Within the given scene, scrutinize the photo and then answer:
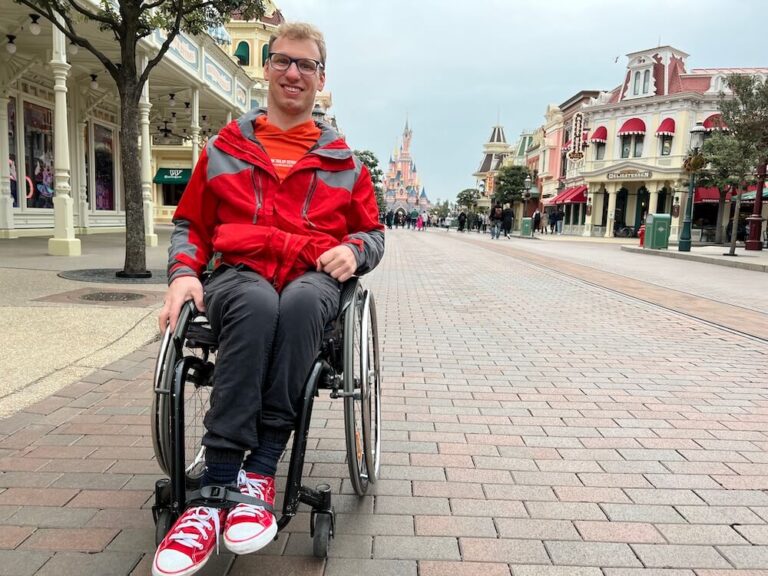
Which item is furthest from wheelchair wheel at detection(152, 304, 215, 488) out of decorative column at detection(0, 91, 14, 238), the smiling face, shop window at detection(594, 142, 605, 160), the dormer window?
shop window at detection(594, 142, 605, 160)

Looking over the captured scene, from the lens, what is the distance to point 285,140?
2393 millimetres

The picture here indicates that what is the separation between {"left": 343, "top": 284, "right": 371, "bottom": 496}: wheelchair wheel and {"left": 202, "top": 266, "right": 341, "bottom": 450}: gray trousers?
109 millimetres

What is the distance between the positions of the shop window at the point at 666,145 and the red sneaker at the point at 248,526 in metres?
42.1

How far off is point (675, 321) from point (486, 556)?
593 cm

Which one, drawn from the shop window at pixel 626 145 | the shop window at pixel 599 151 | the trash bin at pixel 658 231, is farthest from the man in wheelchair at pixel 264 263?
the shop window at pixel 599 151

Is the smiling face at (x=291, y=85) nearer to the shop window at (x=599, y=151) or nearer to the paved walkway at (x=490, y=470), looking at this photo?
the paved walkway at (x=490, y=470)

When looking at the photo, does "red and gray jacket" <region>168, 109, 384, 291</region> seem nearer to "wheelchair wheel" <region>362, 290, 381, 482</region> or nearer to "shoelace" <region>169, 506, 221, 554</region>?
"wheelchair wheel" <region>362, 290, 381, 482</region>

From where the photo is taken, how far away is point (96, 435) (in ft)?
10.0

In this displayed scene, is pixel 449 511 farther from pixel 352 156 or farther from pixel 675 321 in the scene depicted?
pixel 675 321

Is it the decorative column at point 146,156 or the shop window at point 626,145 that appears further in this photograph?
the shop window at point 626,145

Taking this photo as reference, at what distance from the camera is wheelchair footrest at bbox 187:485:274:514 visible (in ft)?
5.90

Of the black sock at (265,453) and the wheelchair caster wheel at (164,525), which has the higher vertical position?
the black sock at (265,453)

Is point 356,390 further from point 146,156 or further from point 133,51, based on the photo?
point 146,156

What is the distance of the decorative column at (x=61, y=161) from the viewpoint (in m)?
10.3
